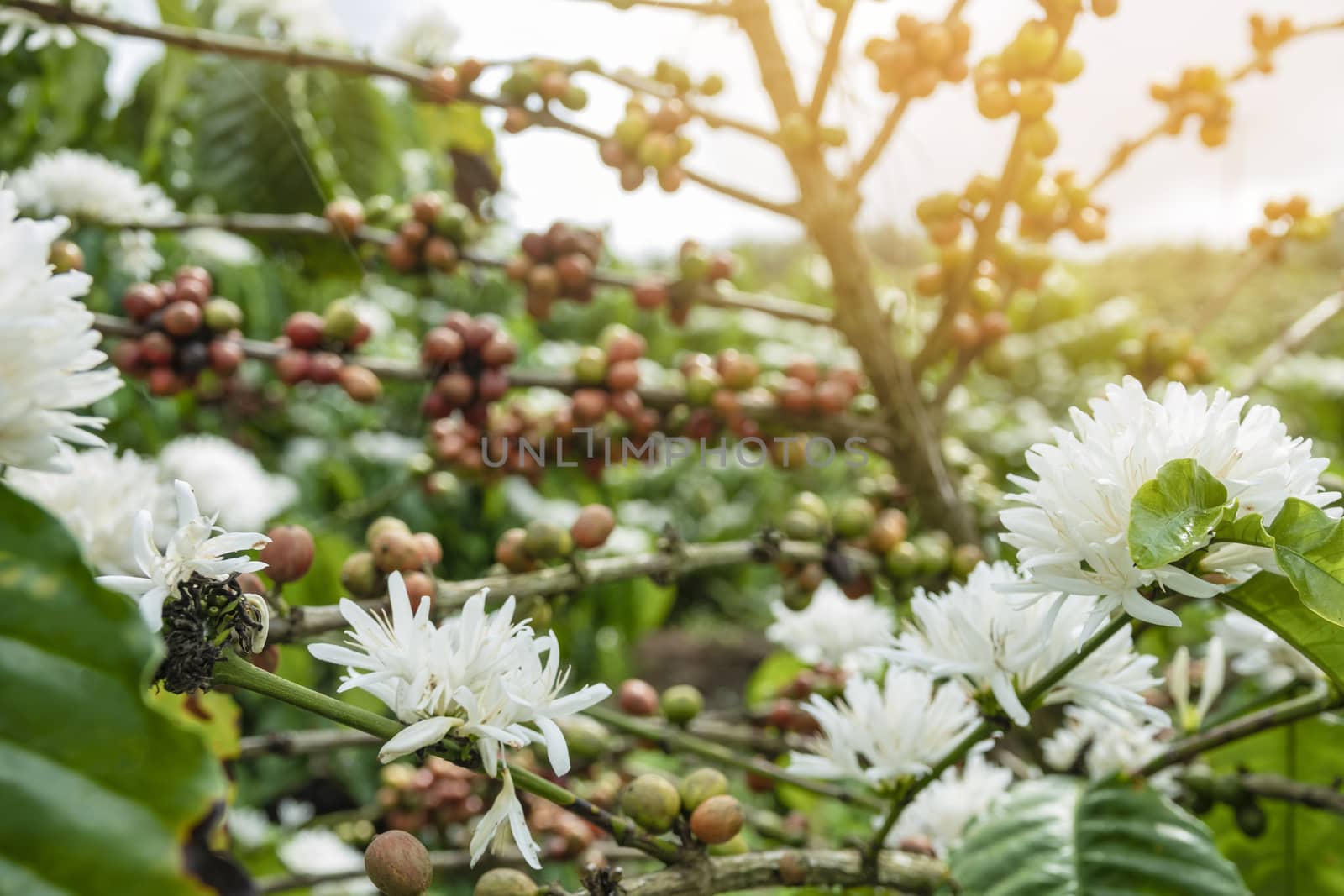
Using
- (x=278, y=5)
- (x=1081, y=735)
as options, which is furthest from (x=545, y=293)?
(x=278, y=5)

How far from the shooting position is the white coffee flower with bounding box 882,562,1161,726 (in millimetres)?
524

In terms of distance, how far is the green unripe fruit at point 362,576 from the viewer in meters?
0.64

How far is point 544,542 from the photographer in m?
0.71

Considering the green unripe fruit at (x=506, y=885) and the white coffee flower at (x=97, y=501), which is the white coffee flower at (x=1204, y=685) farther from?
the white coffee flower at (x=97, y=501)

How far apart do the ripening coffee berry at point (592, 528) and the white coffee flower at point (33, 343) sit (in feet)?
1.38

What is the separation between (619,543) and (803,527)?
929 mm

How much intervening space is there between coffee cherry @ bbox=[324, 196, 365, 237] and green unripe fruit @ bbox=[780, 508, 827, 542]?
1.94 ft

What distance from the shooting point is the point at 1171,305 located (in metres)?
6.25

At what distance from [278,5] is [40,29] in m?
0.61

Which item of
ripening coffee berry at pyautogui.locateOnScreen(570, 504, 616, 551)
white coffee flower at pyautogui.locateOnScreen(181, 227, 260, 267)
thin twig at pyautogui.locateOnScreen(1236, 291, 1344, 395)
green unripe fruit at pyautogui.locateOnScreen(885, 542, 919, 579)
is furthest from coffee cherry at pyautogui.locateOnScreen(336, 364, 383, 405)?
white coffee flower at pyautogui.locateOnScreen(181, 227, 260, 267)

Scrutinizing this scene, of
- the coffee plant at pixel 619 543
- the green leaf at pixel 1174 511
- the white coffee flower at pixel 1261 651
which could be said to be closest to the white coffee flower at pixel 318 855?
the coffee plant at pixel 619 543

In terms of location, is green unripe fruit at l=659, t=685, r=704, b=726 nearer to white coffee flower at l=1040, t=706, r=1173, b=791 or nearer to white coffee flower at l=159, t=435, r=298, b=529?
white coffee flower at l=1040, t=706, r=1173, b=791

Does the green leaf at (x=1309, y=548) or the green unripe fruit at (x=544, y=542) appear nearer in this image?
the green leaf at (x=1309, y=548)

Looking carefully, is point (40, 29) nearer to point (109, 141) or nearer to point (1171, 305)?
point (109, 141)
